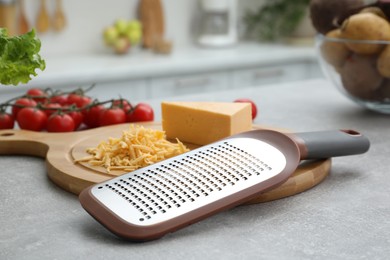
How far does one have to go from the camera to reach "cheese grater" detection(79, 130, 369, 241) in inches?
33.8

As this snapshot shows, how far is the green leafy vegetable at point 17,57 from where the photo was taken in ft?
3.36

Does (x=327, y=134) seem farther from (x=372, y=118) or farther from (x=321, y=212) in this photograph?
(x=372, y=118)

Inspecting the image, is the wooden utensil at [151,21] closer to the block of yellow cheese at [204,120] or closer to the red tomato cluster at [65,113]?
the red tomato cluster at [65,113]

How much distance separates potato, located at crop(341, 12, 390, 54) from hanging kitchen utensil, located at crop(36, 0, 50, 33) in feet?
6.69

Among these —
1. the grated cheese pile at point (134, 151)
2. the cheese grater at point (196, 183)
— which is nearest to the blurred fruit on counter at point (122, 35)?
the grated cheese pile at point (134, 151)

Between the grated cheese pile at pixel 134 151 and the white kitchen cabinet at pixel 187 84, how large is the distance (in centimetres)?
177

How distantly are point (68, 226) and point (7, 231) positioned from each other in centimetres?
8

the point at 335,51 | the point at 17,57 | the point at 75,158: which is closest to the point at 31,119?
the point at 75,158

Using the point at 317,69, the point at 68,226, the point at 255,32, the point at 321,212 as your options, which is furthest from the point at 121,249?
the point at 255,32

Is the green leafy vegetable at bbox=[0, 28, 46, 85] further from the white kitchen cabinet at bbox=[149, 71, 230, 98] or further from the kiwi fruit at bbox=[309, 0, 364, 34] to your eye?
the white kitchen cabinet at bbox=[149, 71, 230, 98]

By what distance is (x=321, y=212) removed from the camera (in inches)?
38.1

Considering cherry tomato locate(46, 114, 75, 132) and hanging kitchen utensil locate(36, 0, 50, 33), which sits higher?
hanging kitchen utensil locate(36, 0, 50, 33)

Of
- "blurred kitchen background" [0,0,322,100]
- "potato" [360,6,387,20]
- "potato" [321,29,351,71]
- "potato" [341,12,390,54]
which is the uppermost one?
"potato" [360,6,387,20]

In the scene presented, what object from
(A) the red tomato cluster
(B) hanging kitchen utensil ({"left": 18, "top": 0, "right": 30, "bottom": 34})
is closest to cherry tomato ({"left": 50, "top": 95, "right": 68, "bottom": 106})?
(A) the red tomato cluster
